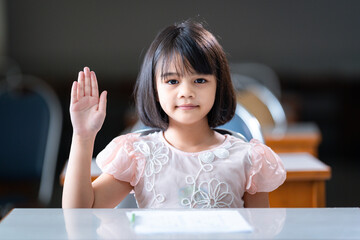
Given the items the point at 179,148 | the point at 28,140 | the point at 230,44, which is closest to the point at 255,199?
the point at 179,148

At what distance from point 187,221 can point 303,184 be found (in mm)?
1152

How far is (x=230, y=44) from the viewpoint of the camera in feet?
20.0

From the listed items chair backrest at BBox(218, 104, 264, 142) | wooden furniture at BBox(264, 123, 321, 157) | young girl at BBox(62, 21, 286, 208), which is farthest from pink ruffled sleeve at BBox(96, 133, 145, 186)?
wooden furniture at BBox(264, 123, 321, 157)

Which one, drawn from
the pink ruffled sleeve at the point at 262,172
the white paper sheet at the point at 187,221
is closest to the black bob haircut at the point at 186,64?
the pink ruffled sleeve at the point at 262,172

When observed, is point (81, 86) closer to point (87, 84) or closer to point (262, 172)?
point (87, 84)

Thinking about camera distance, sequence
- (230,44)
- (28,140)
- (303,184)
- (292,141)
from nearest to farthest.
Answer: (303,184) → (28,140) → (292,141) → (230,44)

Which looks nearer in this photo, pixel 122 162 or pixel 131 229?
pixel 131 229

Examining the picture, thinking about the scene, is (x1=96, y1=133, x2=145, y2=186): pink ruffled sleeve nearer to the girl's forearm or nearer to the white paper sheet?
the girl's forearm

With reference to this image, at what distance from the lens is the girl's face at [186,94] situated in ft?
4.04

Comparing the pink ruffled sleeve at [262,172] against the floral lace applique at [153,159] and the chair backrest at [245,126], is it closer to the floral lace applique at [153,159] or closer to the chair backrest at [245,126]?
the floral lace applique at [153,159]

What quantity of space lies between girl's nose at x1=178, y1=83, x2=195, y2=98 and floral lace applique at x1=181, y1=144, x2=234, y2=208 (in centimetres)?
14

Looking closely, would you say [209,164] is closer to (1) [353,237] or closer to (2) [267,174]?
(2) [267,174]

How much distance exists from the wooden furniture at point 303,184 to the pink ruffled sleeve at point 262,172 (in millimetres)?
702

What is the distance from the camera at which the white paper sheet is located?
0.95m
